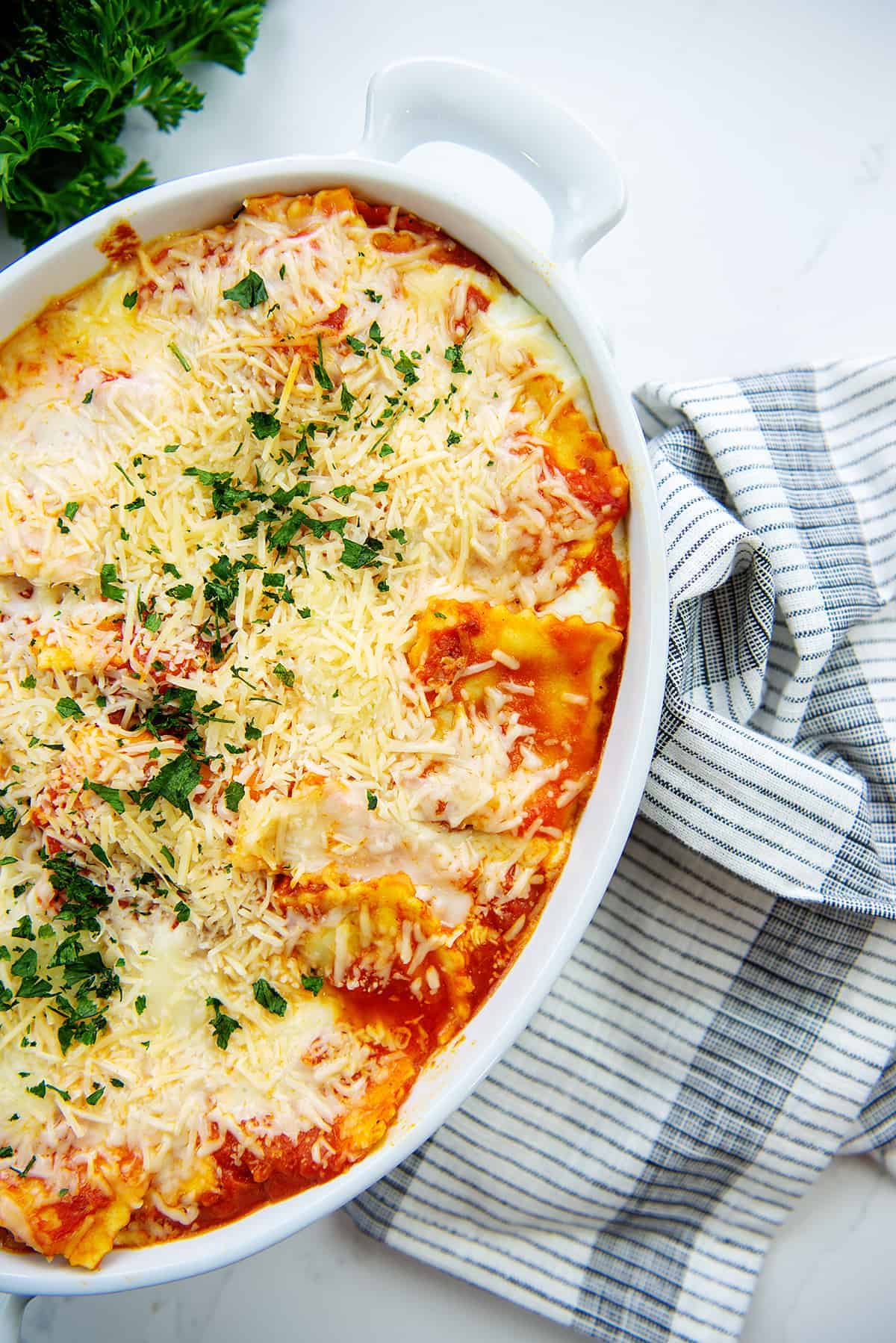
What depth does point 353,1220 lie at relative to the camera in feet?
8.57

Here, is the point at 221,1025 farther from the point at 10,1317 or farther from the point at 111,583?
the point at 111,583

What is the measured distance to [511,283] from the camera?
7.13ft

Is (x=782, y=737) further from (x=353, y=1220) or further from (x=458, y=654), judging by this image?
(x=353, y=1220)

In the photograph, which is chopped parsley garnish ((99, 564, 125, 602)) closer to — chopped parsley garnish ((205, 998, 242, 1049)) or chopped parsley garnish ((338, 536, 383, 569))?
chopped parsley garnish ((338, 536, 383, 569))

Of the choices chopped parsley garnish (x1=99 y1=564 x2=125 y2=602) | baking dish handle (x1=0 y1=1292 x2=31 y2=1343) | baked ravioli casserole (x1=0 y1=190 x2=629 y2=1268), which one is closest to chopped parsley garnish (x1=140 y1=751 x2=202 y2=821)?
baked ravioli casserole (x1=0 y1=190 x2=629 y2=1268)

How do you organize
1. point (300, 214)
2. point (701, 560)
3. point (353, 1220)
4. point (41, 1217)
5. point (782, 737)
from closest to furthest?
1. point (41, 1217)
2. point (300, 214)
3. point (701, 560)
4. point (782, 737)
5. point (353, 1220)

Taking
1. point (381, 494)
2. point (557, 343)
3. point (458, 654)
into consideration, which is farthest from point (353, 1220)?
point (557, 343)

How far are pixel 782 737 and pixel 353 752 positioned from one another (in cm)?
107

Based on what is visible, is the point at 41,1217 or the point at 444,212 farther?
the point at 444,212

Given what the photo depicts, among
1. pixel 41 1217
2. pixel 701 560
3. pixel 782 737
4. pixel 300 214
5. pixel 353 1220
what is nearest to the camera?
pixel 41 1217

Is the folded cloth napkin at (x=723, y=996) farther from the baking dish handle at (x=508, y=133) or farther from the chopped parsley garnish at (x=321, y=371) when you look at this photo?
the chopped parsley garnish at (x=321, y=371)

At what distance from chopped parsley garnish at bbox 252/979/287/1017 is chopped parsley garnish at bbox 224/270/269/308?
130 centimetres

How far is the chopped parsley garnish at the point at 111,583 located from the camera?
198cm

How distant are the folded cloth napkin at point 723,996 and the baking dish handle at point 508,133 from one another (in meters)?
0.48
